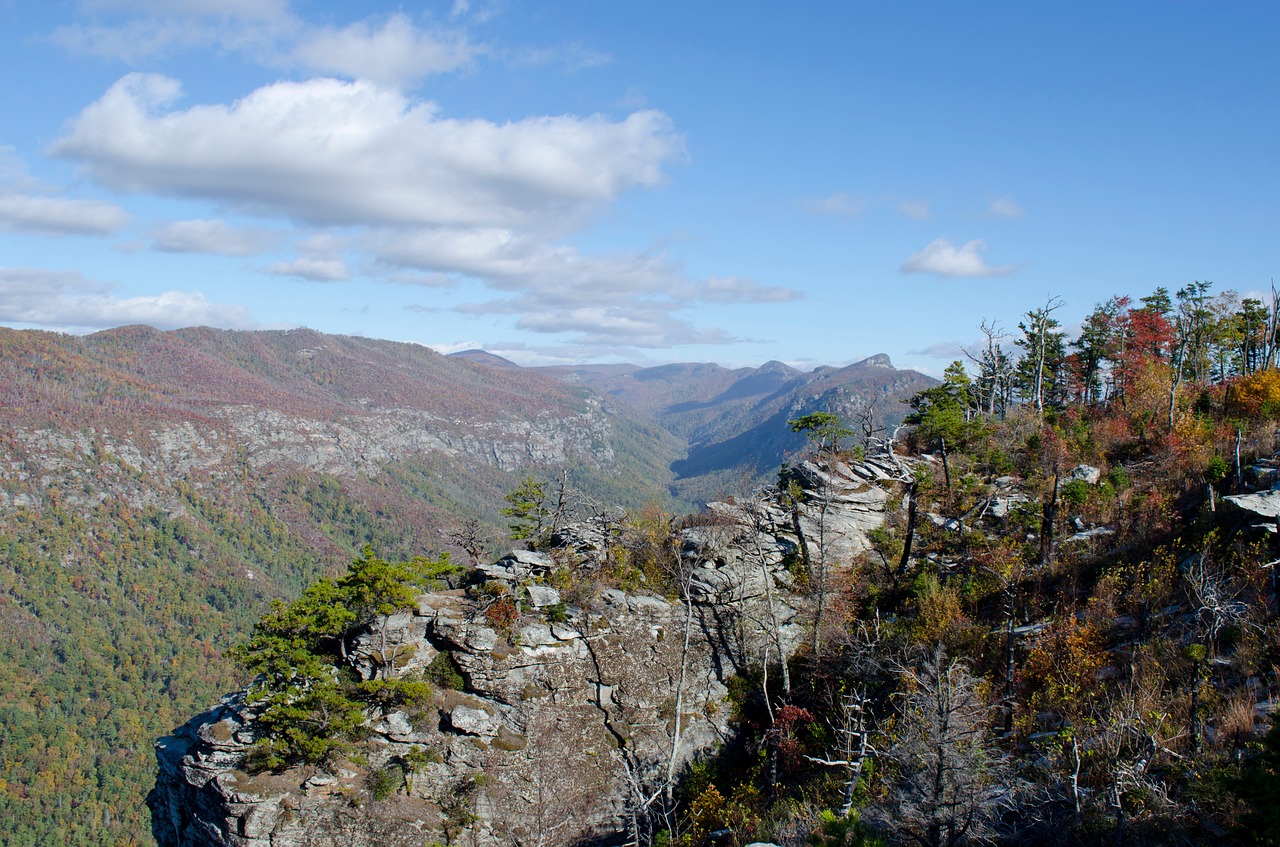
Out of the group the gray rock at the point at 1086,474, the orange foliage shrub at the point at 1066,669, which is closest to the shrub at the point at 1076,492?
the gray rock at the point at 1086,474

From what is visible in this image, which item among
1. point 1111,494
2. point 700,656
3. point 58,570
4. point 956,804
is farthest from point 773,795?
point 58,570

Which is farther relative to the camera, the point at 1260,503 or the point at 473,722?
the point at 473,722

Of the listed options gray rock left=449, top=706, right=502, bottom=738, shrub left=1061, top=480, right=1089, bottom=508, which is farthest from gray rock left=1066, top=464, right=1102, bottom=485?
gray rock left=449, top=706, right=502, bottom=738

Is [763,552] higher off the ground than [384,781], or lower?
higher

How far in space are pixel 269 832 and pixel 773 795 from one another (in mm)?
14912

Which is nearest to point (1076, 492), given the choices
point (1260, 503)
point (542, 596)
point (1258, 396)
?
point (1260, 503)

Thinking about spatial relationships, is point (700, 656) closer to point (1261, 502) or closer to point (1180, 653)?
point (1180, 653)

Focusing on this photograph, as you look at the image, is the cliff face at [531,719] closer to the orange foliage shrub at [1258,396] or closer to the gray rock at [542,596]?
the gray rock at [542,596]

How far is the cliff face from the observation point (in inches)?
777

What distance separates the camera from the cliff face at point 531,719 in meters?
19.7

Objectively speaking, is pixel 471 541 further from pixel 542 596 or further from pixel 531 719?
pixel 531 719

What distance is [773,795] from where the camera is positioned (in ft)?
67.7

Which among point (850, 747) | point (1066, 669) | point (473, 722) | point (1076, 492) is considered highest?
point (1076, 492)

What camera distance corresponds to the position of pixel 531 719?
913 inches
